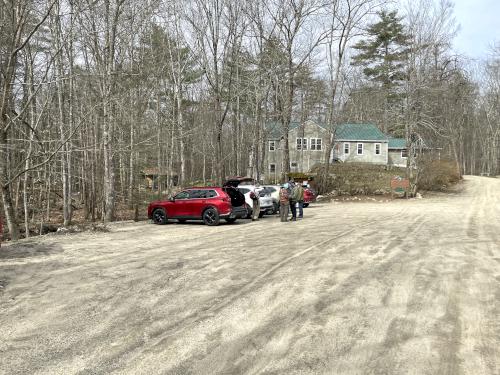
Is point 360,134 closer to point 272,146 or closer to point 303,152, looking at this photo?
point 303,152

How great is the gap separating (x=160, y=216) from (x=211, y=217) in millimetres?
2515

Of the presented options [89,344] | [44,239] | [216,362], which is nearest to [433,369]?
[216,362]

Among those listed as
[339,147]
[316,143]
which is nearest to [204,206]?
[316,143]

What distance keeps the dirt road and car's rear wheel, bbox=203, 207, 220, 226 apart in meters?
5.25

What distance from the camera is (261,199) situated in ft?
66.0

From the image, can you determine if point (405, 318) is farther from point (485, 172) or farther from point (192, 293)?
point (485, 172)

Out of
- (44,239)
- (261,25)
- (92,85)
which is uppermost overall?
(261,25)

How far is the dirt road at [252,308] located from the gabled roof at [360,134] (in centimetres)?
4324

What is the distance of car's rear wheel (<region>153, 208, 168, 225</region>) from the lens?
18.0 meters

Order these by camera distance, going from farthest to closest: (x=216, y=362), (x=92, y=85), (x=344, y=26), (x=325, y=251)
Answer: (x=344, y=26) < (x=92, y=85) < (x=325, y=251) < (x=216, y=362)

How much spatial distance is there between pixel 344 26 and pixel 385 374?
3475 cm

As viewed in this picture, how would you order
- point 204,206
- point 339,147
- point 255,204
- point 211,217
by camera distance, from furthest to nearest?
1. point 339,147
2. point 255,204
3. point 204,206
4. point 211,217

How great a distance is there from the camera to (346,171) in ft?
134

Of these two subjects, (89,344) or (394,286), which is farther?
(394,286)
